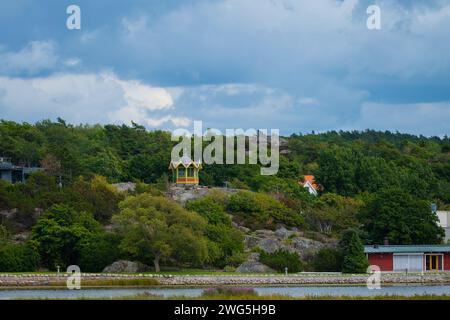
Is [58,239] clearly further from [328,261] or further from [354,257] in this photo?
[354,257]

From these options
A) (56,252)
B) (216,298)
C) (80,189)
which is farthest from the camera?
(80,189)

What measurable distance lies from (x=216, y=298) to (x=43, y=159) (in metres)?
39.2

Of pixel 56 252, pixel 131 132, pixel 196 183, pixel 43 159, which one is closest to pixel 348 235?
pixel 56 252

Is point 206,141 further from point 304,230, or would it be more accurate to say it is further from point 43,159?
point 304,230

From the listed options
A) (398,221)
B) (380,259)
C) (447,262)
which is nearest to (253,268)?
(380,259)

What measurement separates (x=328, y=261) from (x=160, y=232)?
331 inches

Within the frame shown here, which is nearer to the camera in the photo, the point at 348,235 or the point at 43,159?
the point at 348,235

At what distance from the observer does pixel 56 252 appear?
53.1 m

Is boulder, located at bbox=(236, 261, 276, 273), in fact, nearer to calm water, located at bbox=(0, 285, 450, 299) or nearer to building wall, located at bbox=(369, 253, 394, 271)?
building wall, located at bbox=(369, 253, 394, 271)

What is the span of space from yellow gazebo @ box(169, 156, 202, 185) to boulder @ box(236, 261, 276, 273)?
16969 mm

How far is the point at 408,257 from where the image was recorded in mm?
55906

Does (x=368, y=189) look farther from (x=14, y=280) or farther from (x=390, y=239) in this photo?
(x=14, y=280)
